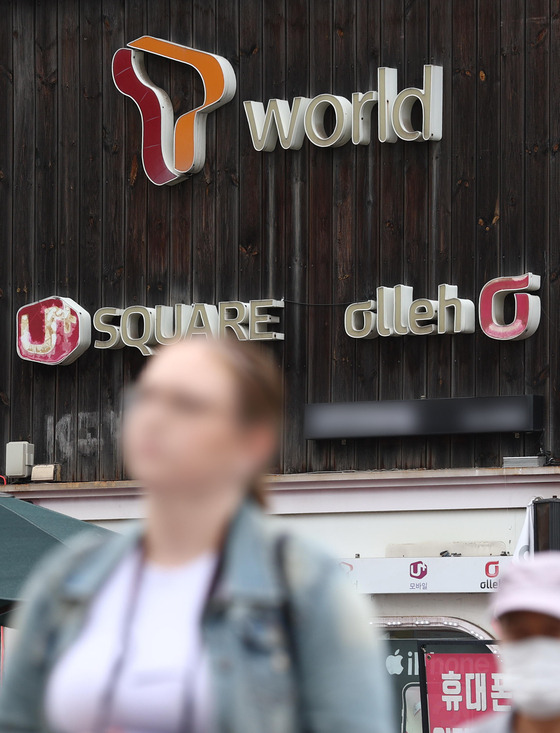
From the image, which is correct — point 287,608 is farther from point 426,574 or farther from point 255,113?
point 255,113

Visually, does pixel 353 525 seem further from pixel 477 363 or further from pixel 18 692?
pixel 18 692

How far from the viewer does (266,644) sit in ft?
6.22

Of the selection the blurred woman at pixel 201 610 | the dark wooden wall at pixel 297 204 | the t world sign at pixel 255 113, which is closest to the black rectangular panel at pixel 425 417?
the dark wooden wall at pixel 297 204

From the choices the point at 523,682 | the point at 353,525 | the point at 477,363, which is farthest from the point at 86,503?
the point at 523,682

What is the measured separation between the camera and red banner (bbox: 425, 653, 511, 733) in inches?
335

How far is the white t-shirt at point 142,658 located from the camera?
185cm

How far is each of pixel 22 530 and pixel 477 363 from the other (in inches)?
210

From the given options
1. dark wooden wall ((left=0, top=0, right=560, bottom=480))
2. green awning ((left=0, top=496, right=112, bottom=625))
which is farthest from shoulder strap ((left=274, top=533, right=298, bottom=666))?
dark wooden wall ((left=0, top=0, right=560, bottom=480))

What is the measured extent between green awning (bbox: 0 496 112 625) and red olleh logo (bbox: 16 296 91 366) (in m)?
4.80

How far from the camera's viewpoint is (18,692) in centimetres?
200

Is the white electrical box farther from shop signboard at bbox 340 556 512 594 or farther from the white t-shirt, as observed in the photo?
the white t-shirt

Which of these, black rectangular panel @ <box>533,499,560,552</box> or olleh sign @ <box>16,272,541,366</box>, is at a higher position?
olleh sign @ <box>16,272,541,366</box>

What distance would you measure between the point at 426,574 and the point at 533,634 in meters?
9.64

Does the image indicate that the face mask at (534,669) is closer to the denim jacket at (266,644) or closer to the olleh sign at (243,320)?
the denim jacket at (266,644)
